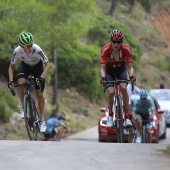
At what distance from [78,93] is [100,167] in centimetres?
2821

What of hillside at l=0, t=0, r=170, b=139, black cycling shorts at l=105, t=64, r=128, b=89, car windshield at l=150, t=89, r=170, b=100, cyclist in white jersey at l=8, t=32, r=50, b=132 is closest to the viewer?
cyclist in white jersey at l=8, t=32, r=50, b=132

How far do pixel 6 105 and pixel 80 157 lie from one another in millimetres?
15427

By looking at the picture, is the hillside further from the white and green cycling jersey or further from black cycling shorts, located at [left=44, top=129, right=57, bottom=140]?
the white and green cycling jersey

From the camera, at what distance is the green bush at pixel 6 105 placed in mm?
23641

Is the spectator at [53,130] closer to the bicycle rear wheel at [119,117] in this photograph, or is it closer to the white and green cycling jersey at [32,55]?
the bicycle rear wheel at [119,117]

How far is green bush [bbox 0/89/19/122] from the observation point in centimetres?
2364

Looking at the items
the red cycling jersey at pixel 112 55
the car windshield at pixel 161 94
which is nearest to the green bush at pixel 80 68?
the car windshield at pixel 161 94

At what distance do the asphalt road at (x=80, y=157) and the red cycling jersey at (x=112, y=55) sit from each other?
252cm

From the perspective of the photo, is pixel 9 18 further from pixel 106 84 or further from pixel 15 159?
pixel 15 159

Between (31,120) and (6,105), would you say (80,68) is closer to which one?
(6,105)

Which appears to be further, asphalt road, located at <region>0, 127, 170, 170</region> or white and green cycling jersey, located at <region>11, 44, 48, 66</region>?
white and green cycling jersey, located at <region>11, 44, 48, 66</region>

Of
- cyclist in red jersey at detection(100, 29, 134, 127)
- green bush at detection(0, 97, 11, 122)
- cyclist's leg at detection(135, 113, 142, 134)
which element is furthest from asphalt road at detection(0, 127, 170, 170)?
green bush at detection(0, 97, 11, 122)

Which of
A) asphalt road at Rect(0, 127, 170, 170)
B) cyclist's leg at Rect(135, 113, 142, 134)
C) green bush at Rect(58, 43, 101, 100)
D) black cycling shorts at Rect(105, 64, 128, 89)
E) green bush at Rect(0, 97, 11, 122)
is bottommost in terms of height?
asphalt road at Rect(0, 127, 170, 170)

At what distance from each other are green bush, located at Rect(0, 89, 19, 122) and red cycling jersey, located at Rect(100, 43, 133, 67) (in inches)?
434
